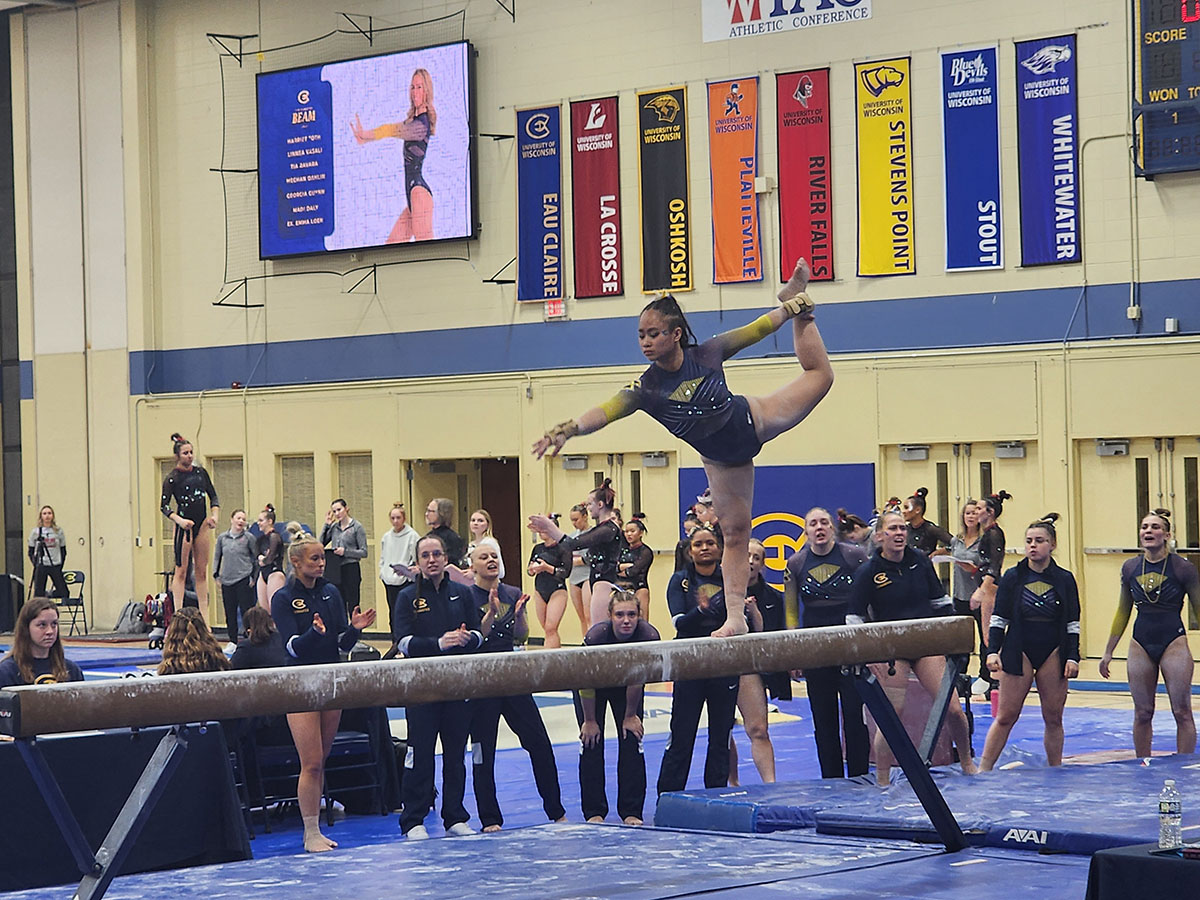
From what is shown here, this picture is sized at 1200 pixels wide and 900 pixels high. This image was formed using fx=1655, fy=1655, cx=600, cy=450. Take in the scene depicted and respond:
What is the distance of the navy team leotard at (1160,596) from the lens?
9586 millimetres

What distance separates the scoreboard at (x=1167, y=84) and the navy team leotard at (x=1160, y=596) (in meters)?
5.79

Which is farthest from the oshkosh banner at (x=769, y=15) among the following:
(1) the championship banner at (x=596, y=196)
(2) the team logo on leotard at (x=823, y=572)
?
(2) the team logo on leotard at (x=823, y=572)

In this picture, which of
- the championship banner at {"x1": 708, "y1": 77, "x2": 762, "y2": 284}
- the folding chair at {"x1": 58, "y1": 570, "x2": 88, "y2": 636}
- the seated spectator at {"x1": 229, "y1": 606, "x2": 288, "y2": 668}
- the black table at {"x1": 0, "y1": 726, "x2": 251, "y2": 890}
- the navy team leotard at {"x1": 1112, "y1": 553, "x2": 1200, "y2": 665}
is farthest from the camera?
the folding chair at {"x1": 58, "y1": 570, "x2": 88, "y2": 636}

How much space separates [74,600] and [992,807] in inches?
608

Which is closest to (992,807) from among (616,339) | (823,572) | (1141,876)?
(823,572)

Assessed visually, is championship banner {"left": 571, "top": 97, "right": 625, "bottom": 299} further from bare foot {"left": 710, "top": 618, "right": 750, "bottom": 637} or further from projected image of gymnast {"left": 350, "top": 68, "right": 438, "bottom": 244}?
bare foot {"left": 710, "top": 618, "right": 750, "bottom": 637}

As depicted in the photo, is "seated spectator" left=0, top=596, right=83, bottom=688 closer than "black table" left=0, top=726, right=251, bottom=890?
No

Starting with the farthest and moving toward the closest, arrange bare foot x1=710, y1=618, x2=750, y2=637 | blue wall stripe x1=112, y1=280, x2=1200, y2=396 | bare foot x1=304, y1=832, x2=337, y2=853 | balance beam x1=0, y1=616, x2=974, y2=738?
blue wall stripe x1=112, y1=280, x2=1200, y2=396
bare foot x1=304, y1=832, x2=337, y2=853
bare foot x1=710, y1=618, x2=750, y2=637
balance beam x1=0, y1=616, x2=974, y2=738

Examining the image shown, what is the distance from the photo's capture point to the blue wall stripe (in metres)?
15.1

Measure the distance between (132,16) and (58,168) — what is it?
225 centimetres

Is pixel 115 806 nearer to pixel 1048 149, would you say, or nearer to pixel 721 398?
pixel 721 398

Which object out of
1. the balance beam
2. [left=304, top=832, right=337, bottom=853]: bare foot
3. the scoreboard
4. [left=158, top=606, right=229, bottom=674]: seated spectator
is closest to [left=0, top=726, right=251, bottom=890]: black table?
[left=158, top=606, right=229, bottom=674]: seated spectator

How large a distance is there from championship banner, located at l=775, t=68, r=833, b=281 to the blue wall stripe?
609 mm

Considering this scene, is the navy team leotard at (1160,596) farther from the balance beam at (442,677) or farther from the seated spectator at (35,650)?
the seated spectator at (35,650)
